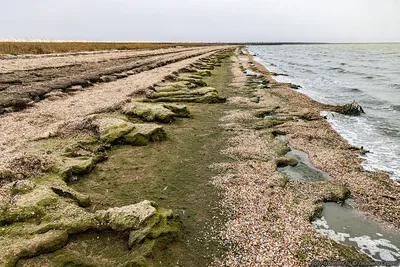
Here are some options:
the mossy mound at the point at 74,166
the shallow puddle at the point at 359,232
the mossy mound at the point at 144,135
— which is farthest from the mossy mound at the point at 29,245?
the shallow puddle at the point at 359,232

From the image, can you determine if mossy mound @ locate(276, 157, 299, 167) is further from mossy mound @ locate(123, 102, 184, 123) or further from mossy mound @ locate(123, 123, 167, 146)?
mossy mound @ locate(123, 102, 184, 123)

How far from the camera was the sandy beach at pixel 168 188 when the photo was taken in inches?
200

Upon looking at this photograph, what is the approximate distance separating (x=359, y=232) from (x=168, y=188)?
494cm

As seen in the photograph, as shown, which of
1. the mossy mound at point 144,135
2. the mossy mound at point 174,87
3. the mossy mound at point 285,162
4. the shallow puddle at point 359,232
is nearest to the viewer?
the shallow puddle at point 359,232

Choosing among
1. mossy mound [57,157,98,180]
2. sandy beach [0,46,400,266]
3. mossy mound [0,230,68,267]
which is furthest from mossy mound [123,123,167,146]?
mossy mound [0,230,68,267]

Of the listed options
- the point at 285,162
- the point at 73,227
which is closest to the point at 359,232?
the point at 285,162

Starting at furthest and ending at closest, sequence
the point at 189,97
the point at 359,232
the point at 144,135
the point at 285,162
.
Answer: the point at 189,97 < the point at 144,135 < the point at 285,162 < the point at 359,232

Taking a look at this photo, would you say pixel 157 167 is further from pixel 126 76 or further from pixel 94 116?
pixel 126 76

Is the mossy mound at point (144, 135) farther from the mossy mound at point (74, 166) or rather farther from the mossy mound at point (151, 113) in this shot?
the mossy mound at point (151, 113)

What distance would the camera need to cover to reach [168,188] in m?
7.60

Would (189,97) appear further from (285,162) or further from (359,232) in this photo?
(359,232)

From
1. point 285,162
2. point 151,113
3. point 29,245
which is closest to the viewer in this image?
point 29,245

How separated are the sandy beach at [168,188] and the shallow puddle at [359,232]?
0.28 meters

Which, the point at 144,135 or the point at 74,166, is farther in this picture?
the point at 144,135
